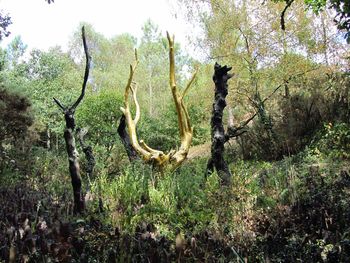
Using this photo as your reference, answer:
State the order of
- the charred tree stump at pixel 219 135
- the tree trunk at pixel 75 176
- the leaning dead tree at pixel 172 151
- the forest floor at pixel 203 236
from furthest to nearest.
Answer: the leaning dead tree at pixel 172 151, the charred tree stump at pixel 219 135, the tree trunk at pixel 75 176, the forest floor at pixel 203 236

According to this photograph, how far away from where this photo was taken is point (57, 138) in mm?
18547

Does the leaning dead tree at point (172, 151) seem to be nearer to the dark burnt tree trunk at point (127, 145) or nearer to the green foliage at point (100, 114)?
the dark burnt tree trunk at point (127, 145)

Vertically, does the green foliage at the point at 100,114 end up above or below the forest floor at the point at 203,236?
above

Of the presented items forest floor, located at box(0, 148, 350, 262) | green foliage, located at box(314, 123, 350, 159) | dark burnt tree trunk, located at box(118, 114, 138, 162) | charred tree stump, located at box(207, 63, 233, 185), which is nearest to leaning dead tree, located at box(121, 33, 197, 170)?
dark burnt tree trunk, located at box(118, 114, 138, 162)

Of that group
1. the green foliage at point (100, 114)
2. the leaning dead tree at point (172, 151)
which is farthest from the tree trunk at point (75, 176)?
the green foliage at point (100, 114)

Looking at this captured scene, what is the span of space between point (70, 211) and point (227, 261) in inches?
92.4

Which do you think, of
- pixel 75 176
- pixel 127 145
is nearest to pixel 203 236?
pixel 75 176

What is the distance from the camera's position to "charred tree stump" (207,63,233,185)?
5.79 metres

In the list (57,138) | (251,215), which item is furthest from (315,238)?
(57,138)

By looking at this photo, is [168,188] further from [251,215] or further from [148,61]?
[148,61]

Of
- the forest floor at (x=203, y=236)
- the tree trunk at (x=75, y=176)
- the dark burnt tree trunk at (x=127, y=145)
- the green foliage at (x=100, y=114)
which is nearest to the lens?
the forest floor at (x=203, y=236)

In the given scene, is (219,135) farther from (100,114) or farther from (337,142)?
(100,114)

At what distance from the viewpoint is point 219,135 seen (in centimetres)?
599

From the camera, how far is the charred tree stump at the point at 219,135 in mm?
5793
